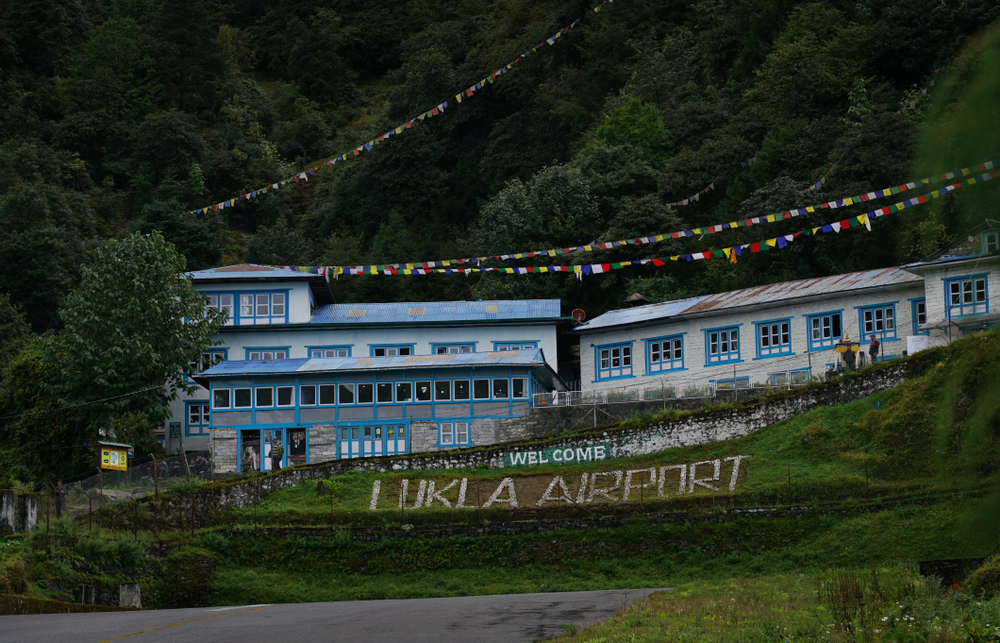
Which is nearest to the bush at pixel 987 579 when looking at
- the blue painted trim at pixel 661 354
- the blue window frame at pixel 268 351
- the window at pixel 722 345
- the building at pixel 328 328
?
the window at pixel 722 345

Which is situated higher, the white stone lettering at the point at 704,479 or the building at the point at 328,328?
the building at the point at 328,328

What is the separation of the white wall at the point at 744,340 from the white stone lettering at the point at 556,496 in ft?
25.3

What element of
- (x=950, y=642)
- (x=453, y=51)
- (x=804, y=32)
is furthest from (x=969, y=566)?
(x=453, y=51)

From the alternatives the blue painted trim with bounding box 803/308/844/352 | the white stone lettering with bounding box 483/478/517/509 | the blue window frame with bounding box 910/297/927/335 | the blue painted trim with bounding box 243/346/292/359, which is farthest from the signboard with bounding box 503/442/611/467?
the blue painted trim with bounding box 243/346/292/359

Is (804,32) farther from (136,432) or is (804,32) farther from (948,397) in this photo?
→ (948,397)

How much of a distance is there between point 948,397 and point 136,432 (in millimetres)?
43022

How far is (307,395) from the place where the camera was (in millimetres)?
48812

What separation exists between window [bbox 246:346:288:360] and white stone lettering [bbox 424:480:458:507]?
56.4 ft

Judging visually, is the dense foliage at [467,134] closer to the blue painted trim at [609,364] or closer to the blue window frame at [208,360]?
the blue painted trim at [609,364]

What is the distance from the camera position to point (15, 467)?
47.9m

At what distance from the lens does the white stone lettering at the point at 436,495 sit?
38.9 m

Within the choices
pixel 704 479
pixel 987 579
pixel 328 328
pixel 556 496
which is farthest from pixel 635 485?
pixel 987 579

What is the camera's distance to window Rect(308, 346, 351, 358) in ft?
181

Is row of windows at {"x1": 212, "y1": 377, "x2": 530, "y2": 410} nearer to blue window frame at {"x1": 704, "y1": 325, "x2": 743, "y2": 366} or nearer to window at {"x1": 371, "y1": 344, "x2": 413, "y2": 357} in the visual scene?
window at {"x1": 371, "y1": 344, "x2": 413, "y2": 357}
